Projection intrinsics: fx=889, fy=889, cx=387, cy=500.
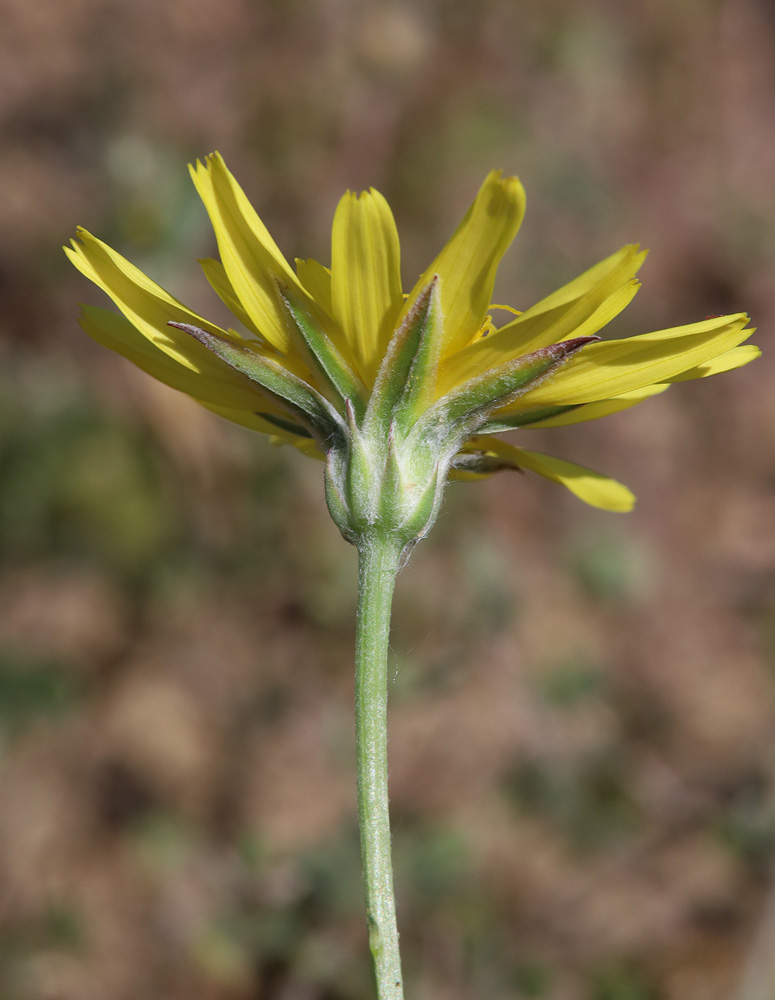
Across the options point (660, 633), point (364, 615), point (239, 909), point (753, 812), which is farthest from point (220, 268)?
point (660, 633)

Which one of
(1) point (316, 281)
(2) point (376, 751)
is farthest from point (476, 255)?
(2) point (376, 751)

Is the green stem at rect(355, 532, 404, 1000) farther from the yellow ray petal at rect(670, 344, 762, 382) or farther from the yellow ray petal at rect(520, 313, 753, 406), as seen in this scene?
the yellow ray petal at rect(670, 344, 762, 382)

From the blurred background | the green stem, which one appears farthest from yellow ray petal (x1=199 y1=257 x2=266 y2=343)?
the blurred background

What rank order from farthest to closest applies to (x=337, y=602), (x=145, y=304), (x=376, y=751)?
(x=337, y=602), (x=145, y=304), (x=376, y=751)

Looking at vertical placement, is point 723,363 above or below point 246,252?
below

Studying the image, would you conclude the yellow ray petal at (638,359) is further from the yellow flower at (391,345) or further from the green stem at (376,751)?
the green stem at (376,751)

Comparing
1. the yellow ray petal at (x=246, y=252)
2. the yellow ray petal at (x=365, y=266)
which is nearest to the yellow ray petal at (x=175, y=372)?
the yellow ray petal at (x=246, y=252)

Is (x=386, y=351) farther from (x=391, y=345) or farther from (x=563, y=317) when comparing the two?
(x=563, y=317)
